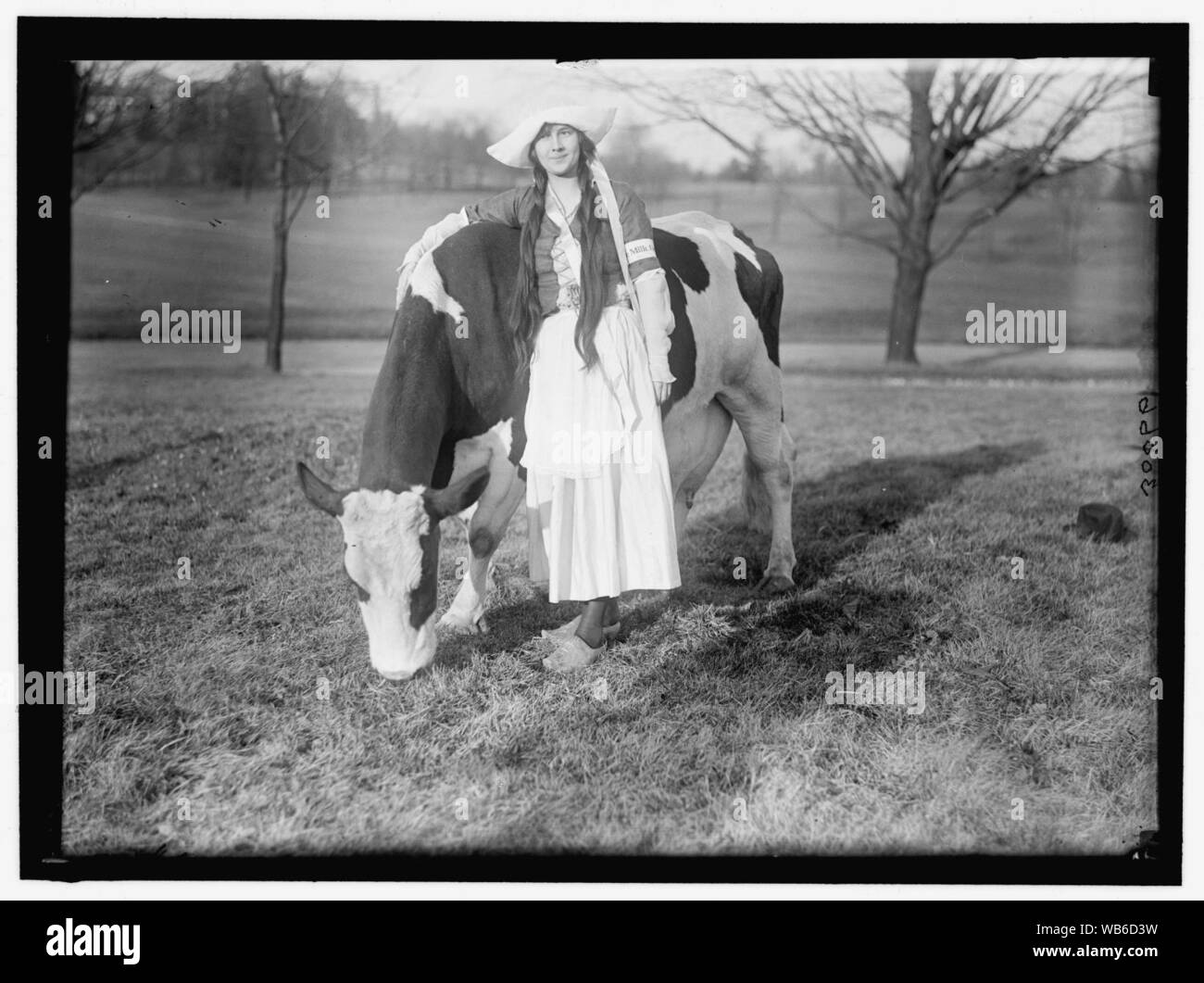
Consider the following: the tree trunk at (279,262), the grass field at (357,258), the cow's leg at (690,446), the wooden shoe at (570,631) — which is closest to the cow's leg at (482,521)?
the wooden shoe at (570,631)

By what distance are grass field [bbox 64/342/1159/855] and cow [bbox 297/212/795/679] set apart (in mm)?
248

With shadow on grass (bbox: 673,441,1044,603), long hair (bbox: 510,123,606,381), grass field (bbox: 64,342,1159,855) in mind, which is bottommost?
grass field (bbox: 64,342,1159,855)

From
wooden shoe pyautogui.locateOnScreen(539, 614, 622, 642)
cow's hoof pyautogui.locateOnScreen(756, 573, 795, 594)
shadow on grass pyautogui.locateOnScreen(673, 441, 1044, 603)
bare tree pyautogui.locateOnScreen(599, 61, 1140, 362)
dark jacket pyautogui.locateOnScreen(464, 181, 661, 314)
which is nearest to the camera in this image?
dark jacket pyautogui.locateOnScreen(464, 181, 661, 314)

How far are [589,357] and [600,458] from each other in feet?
1.13

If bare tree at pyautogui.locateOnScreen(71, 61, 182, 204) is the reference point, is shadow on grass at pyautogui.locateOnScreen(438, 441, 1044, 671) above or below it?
below

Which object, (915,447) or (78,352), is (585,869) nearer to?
(78,352)

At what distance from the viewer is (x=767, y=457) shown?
459 cm

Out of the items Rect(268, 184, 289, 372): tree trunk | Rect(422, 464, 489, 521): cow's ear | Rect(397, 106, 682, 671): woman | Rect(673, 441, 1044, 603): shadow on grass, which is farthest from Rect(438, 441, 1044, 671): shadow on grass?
Rect(268, 184, 289, 372): tree trunk

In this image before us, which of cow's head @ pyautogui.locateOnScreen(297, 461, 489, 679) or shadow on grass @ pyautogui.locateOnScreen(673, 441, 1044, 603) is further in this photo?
shadow on grass @ pyautogui.locateOnScreen(673, 441, 1044, 603)

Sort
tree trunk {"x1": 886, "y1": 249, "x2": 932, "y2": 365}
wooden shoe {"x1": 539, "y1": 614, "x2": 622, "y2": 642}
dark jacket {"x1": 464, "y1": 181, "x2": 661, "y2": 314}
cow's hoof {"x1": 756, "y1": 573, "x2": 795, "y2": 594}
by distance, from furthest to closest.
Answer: tree trunk {"x1": 886, "y1": 249, "x2": 932, "y2": 365}
cow's hoof {"x1": 756, "y1": 573, "x2": 795, "y2": 594}
wooden shoe {"x1": 539, "y1": 614, "x2": 622, "y2": 642}
dark jacket {"x1": 464, "y1": 181, "x2": 661, "y2": 314}

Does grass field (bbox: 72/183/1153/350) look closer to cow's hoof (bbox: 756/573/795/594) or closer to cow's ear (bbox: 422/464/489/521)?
cow's ear (bbox: 422/464/489/521)

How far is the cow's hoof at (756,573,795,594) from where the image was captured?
431 centimetres
